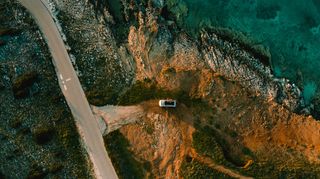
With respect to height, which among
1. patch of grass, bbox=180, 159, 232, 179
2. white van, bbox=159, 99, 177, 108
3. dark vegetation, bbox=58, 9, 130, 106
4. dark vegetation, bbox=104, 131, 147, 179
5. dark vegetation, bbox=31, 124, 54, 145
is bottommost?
patch of grass, bbox=180, 159, 232, 179

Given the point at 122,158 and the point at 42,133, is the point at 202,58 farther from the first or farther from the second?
the point at 42,133

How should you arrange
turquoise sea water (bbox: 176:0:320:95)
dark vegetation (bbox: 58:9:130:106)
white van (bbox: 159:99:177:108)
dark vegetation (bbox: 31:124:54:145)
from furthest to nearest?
1. turquoise sea water (bbox: 176:0:320:95)
2. dark vegetation (bbox: 58:9:130:106)
3. white van (bbox: 159:99:177:108)
4. dark vegetation (bbox: 31:124:54:145)

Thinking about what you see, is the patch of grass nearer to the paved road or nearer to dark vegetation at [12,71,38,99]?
the paved road

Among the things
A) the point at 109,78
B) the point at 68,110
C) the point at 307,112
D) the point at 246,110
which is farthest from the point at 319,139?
the point at 68,110

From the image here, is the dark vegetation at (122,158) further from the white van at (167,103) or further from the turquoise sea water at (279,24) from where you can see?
the turquoise sea water at (279,24)

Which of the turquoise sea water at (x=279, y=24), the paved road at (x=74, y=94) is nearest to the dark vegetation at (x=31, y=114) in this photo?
the paved road at (x=74, y=94)

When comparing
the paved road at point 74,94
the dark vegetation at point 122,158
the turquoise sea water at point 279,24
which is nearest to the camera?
the dark vegetation at point 122,158

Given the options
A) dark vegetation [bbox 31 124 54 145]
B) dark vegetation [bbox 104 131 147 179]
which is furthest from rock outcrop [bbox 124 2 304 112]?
dark vegetation [bbox 31 124 54 145]
